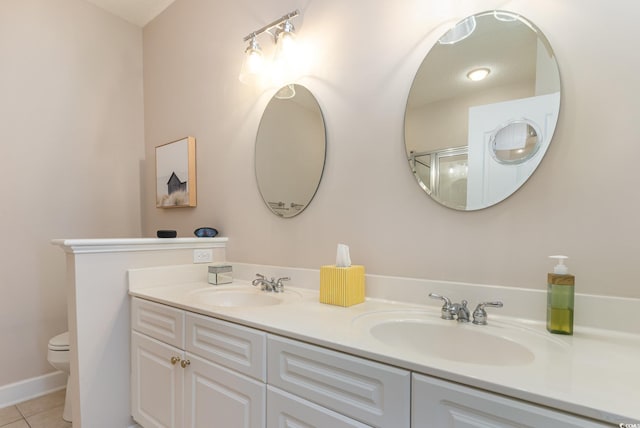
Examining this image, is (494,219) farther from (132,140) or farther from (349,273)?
(132,140)

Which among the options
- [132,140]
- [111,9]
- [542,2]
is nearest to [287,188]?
[542,2]

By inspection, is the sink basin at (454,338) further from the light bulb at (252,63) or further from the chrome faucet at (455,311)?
the light bulb at (252,63)

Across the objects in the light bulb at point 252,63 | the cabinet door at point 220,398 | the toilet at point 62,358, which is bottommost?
the toilet at point 62,358

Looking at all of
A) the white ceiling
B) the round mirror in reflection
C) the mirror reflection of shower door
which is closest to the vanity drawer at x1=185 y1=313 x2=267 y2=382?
the mirror reflection of shower door

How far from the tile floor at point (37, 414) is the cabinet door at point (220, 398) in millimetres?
1177

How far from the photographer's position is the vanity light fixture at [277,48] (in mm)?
1602

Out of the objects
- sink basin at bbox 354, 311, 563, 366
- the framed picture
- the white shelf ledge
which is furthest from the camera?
the framed picture

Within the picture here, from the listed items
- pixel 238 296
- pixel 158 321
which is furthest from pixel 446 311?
pixel 158 321

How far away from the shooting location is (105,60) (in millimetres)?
2480

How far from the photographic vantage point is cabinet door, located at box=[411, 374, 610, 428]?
0.56m

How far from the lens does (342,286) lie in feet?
4.02

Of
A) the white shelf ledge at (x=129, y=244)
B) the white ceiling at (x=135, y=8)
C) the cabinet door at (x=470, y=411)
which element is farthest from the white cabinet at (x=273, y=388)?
the white ceiling at (x=135, y=8)

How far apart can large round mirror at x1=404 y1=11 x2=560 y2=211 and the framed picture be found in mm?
1629

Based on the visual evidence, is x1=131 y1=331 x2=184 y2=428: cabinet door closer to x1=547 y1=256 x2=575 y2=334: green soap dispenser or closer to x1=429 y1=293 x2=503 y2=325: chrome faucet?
x1=429 y1=293 x2=503 y2=325: chrome faucet
